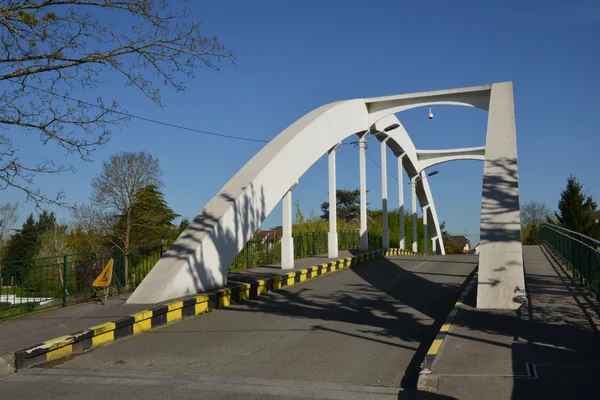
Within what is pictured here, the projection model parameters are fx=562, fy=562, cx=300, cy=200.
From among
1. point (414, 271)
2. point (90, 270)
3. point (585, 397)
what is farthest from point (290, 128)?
point (585, 397)

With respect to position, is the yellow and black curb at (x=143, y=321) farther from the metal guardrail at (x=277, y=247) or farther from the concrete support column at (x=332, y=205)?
the concrete support column at (x=332, y=205)

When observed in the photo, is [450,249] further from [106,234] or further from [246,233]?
[246,233]

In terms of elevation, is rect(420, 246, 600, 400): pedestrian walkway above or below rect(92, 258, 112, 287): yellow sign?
below

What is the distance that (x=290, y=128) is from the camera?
1716cm

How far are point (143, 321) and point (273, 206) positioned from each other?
623 centimetres

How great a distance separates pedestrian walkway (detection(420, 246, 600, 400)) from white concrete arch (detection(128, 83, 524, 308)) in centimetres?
93

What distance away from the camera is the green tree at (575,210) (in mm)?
48719

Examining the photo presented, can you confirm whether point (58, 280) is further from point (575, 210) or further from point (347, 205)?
point (347, 205)

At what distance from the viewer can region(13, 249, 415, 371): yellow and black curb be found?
704cm

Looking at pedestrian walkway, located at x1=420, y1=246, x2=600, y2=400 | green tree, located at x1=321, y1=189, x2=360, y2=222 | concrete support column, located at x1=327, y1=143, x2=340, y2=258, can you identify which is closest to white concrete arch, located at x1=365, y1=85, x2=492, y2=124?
concrete support column, located at x1=327, y1=143, x2=340, y2=258

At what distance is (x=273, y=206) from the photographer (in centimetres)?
1477

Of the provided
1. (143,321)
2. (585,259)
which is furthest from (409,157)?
(143,321)

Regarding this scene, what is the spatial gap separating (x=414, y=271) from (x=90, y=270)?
10.5 m

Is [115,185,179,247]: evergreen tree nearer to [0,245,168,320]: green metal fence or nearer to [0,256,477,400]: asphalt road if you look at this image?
[0,245,168,320]: green metal fence
